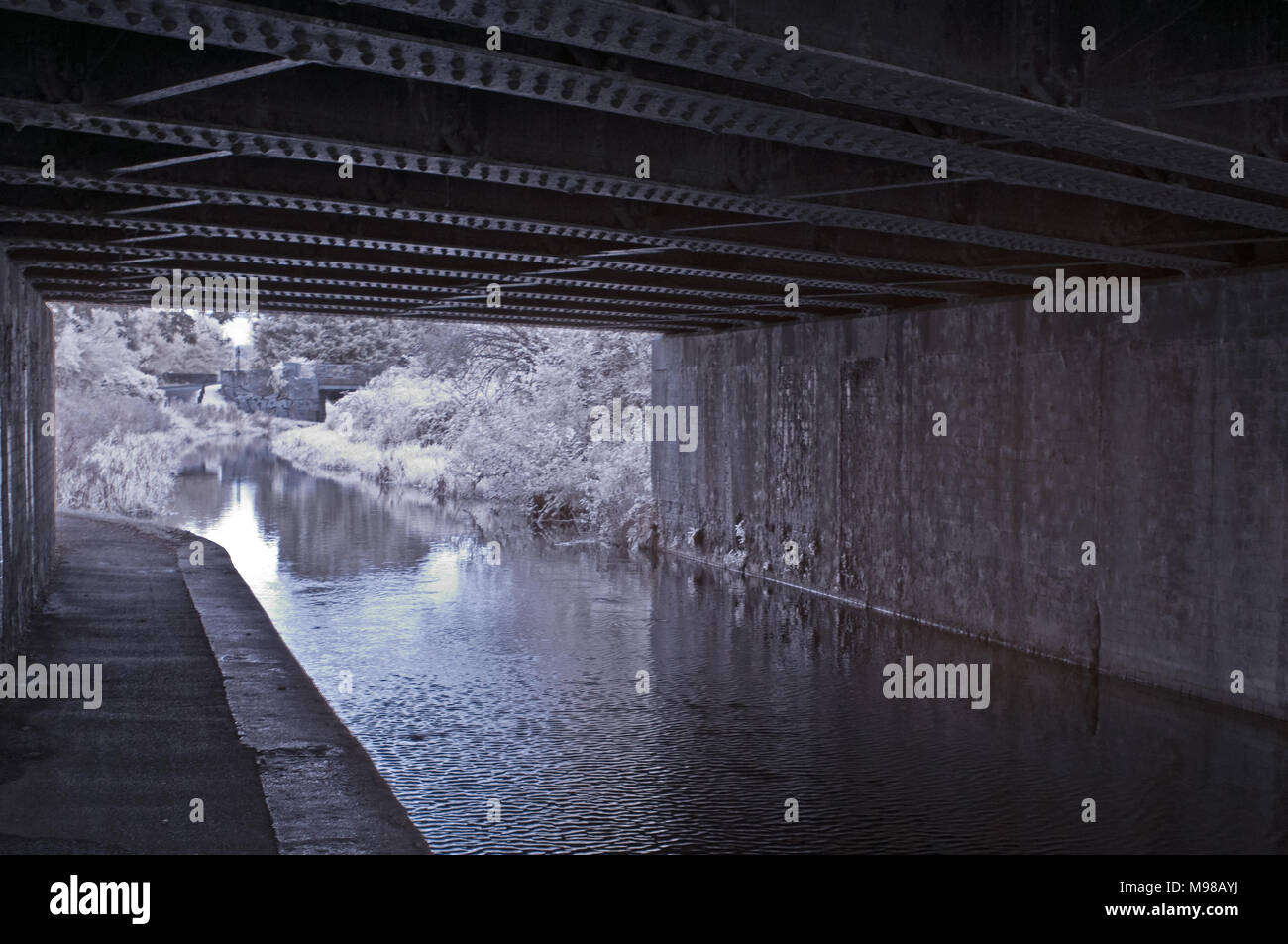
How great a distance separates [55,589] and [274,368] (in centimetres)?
6802

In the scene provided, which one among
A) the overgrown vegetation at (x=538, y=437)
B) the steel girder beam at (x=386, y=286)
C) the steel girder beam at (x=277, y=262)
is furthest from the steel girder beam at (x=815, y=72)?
the overgrown vegetation at (x=538, y=437)

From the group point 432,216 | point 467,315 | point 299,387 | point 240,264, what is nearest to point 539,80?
point 432,216

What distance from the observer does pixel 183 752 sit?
9.27 meters

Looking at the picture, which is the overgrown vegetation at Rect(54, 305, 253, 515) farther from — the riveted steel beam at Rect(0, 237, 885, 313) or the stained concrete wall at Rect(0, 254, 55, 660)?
the riveted steel beam at Rect(0, 237, 885, 313)

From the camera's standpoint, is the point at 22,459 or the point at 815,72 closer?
the point at 815,72

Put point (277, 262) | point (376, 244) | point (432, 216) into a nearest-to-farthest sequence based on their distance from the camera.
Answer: point (432, 216), point (376, 244), point (277, 262)

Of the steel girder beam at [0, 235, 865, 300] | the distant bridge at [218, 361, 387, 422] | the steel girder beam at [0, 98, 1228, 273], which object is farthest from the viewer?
the distant bridge at [218, 361, 387, 422]

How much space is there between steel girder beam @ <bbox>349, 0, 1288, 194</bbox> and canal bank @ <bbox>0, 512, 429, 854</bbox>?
4.78m

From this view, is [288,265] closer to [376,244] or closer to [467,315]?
[376,244]

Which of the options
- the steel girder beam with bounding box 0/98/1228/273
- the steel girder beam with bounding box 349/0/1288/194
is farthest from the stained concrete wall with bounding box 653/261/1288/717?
the steel girder beam with bounding box 349/0/1288/194

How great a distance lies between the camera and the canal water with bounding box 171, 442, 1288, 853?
31.4 ft

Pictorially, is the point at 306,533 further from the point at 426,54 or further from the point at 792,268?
the point at 426,54

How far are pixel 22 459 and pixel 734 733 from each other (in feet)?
27.8

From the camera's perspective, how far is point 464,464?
126 feet
